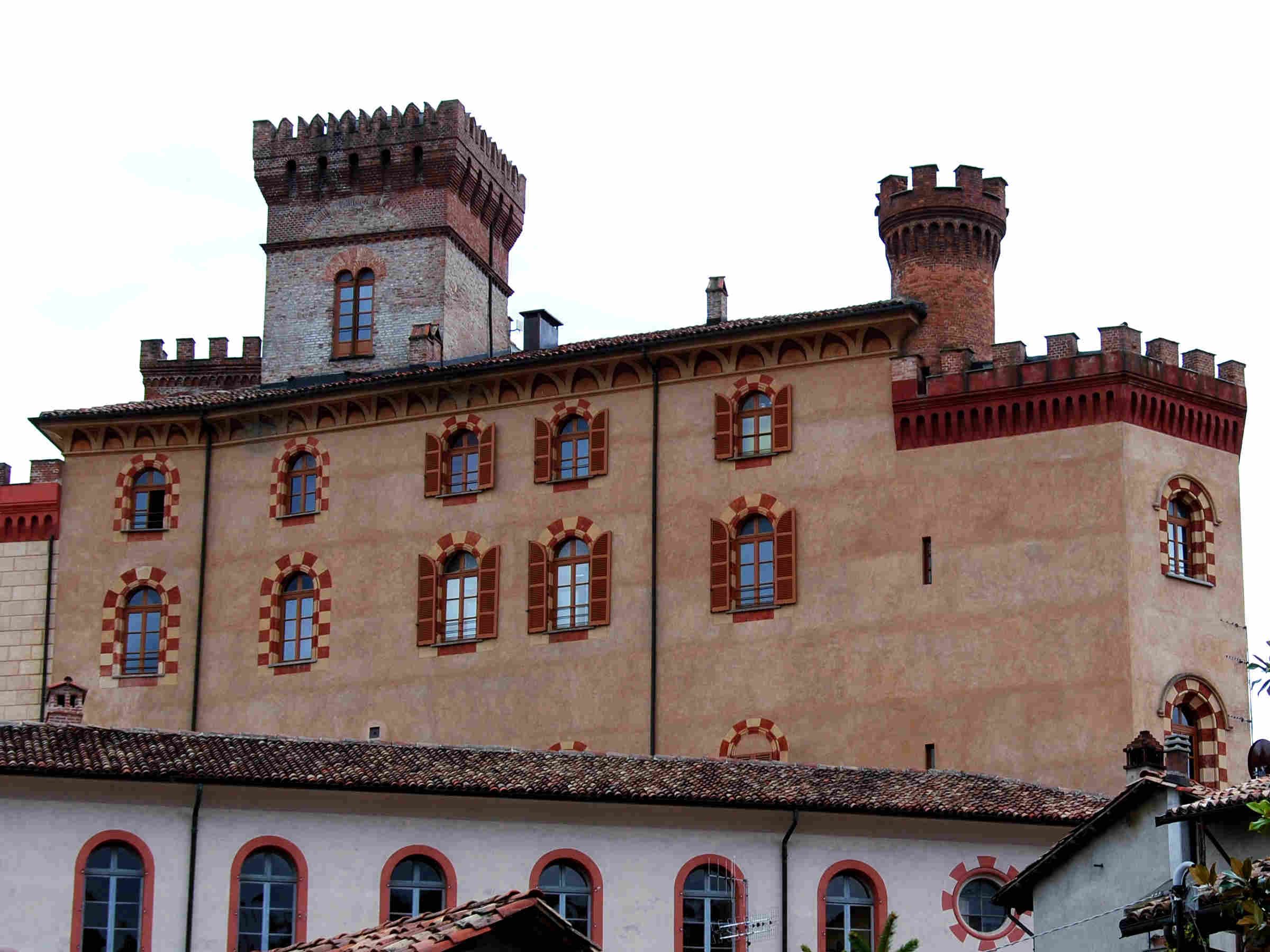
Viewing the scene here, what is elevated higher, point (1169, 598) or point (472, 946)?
point (1169, 598)

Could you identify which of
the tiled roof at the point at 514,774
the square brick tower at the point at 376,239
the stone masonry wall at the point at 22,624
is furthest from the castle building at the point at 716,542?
the tiled roof at the point at 514,774

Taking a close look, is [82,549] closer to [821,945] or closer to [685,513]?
[685,513]

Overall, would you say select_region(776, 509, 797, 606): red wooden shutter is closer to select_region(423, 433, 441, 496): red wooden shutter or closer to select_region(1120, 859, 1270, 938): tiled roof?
select_region(423, 433, 441, 496): red wooden shutter

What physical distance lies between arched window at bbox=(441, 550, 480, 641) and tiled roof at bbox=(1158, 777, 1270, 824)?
2163 centimetres

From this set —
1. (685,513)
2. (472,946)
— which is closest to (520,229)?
(685,513)

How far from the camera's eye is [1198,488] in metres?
46.3

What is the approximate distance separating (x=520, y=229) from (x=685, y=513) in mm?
16277

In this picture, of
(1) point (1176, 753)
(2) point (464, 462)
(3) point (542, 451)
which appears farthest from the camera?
(2) point (464, 462)

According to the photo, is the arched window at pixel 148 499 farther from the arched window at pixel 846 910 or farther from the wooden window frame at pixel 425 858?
the arched window at pixel 846 910

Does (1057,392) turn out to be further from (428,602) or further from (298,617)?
(298,617)

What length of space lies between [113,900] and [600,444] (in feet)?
51.2

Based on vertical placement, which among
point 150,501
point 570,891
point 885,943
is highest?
point 150,501

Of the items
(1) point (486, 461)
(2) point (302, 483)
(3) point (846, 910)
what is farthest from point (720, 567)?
(3) point (846, 910)

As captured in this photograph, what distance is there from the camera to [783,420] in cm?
4769
